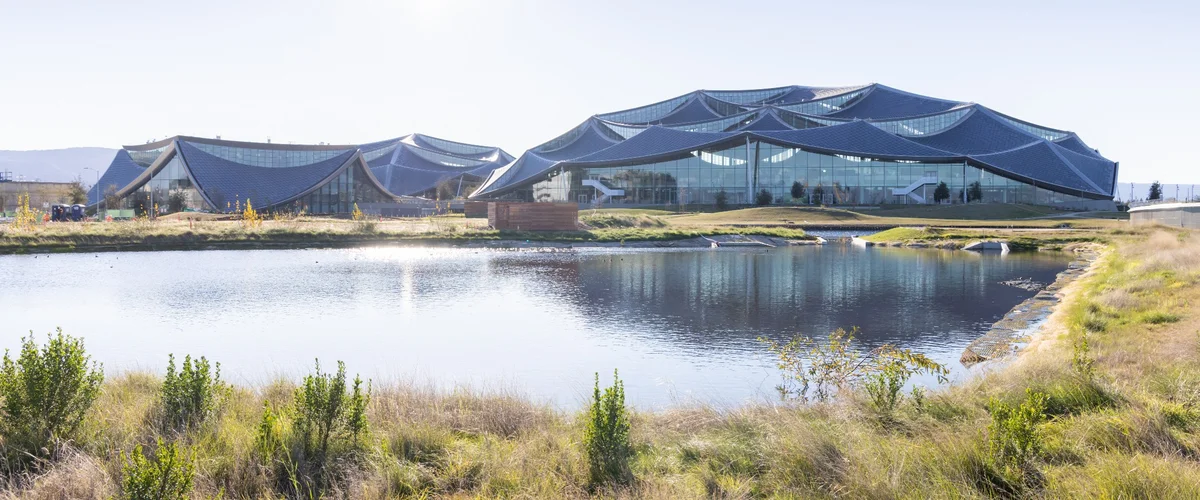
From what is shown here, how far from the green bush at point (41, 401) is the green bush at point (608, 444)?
4.21 metres

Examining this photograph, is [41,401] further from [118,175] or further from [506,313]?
[118,175]

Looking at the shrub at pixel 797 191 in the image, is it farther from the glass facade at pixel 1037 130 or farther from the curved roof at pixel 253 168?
the glass facade at pixel 1037 130

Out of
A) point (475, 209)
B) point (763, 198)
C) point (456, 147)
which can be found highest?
point (456, 147)

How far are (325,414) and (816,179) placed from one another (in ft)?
273

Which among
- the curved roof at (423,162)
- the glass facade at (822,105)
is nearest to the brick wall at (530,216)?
the glass facade at (822,105)

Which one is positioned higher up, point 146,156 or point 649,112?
point 649,112

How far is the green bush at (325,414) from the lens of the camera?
6996 millimetres

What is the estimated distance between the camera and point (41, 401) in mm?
6992

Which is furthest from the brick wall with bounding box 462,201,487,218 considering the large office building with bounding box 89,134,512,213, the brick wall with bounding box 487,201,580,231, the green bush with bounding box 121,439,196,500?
the green bush with bounding box 121,439,196,500

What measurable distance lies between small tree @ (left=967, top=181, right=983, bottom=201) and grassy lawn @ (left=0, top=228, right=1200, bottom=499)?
3210 inches

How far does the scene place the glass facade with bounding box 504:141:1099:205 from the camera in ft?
281

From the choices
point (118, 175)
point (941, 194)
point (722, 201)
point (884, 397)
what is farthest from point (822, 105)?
point (884, 397)

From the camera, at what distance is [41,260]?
33656mm

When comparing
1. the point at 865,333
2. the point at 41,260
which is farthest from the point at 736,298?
the point at 41,260
